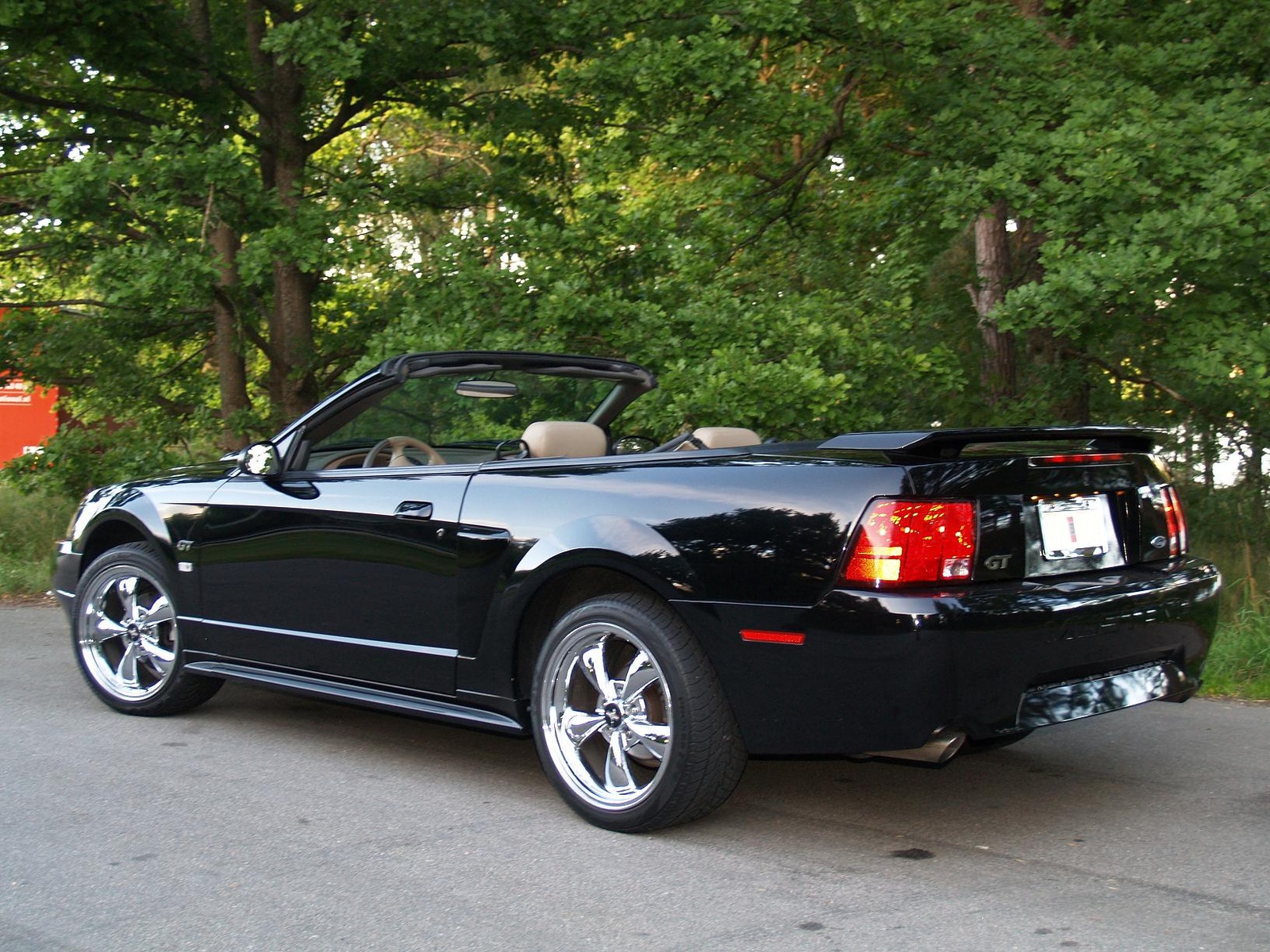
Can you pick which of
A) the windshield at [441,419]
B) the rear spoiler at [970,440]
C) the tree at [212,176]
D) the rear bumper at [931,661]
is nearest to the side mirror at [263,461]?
the windshield at [441,419]

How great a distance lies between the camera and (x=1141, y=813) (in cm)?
462

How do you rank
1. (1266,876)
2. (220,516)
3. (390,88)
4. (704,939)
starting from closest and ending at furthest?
(704,939)
(1266,876)
(220,516)
(390,88)

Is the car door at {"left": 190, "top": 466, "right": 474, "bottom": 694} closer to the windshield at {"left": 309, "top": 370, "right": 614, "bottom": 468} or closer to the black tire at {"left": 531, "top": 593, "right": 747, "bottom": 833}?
the windshield at {"left": 309, "top": 370, "right": 614, "bottom": 468}

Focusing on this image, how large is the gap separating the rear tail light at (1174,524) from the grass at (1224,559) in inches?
80.8

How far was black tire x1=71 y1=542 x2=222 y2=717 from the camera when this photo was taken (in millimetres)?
6168

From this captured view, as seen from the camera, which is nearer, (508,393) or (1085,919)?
(1085,919)

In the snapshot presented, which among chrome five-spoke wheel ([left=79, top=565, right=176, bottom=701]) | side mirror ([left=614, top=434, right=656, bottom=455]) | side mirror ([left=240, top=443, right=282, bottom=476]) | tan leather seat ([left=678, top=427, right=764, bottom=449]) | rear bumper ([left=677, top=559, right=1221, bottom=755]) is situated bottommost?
chrome five-spoke wheel ([left=79, top=565, right=176, bottom=701])

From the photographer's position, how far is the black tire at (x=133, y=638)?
6168 millimetres

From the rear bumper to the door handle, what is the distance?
4.04 feet

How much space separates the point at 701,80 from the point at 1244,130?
3.86 m

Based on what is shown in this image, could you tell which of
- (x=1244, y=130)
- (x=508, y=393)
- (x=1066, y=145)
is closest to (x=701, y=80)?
(x=1066, y=145)

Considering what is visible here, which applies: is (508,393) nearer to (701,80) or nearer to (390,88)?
(701,80)

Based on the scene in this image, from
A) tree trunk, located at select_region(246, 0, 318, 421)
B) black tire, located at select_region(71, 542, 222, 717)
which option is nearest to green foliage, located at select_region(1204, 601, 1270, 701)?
black tire, located at select_region(71, 542, 222, 717)

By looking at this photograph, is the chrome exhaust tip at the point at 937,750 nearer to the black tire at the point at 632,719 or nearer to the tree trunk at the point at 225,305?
the black tire at the point at 632,719
